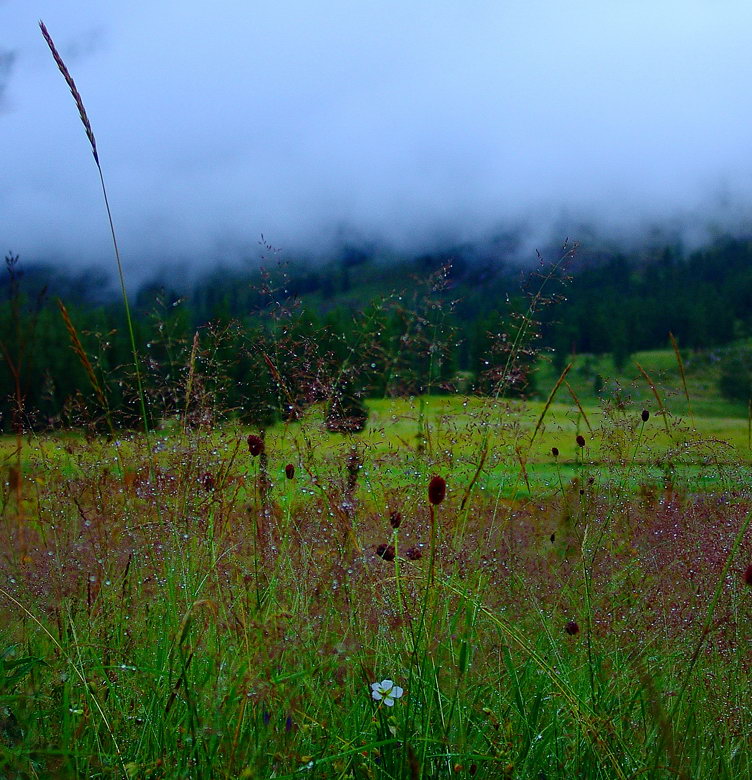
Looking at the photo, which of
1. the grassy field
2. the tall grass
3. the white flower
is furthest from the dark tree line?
the white flower

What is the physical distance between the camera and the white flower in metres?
1.39

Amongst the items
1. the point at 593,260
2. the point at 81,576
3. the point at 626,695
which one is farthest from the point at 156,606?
the point at 593,260

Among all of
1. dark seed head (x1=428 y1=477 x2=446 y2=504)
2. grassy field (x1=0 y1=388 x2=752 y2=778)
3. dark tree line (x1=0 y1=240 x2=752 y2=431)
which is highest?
dark tree line (x1=0 y1=240 x2=752 y2=431)

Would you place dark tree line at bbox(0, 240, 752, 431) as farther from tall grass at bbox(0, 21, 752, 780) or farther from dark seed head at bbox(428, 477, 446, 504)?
dark seed head at bbox(428, 477, 446, 504)

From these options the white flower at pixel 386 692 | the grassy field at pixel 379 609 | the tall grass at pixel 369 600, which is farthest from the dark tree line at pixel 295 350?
the white flower at pixel 386 692

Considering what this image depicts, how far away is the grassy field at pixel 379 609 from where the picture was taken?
150 cm

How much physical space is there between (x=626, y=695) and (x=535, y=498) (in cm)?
128

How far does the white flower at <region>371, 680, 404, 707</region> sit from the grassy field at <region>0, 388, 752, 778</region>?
0.5 inches

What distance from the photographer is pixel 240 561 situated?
2.35m

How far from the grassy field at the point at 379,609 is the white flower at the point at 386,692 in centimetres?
1

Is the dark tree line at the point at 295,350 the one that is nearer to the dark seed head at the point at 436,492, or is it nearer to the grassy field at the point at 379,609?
the grassy field at the point at 379,609

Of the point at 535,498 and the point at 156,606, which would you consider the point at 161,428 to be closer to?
the point at 156,606

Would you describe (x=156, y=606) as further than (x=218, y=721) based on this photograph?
Yes

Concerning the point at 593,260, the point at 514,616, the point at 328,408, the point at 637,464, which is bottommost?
the point at 514,616
